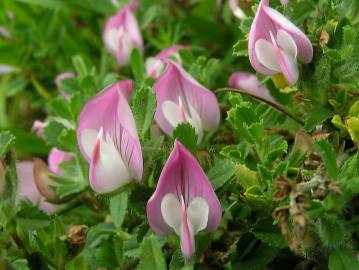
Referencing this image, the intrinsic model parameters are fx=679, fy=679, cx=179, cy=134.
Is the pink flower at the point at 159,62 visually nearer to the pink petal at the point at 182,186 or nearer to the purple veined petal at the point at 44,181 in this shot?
the purple veined petal at the point at 44,181

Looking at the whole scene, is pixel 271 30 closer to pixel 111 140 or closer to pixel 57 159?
pixel 111 140

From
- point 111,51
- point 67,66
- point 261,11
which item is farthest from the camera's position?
point 67,66

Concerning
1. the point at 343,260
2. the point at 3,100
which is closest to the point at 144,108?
the point at 343,260

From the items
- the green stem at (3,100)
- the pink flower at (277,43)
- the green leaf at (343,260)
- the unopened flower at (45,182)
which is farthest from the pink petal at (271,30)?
the green stem at (3,100)

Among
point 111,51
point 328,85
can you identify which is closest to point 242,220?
point 328,85

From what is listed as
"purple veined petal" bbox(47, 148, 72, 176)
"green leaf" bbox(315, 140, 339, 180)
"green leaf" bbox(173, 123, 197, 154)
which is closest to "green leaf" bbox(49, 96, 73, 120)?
"purple veined petal" bbox(47, 148, 72, 176)

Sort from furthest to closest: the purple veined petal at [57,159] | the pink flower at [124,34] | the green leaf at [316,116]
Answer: the pink flower at [124,34]
the purple veined petal at [57,159]
the green leaf at [316,116]

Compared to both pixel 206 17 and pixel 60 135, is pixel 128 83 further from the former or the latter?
pixel 206 17
